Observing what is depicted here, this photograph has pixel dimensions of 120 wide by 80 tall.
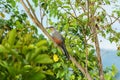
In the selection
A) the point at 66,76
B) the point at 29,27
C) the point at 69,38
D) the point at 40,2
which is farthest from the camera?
the point at 29,27

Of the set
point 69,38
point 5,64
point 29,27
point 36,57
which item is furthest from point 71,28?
point 5,64

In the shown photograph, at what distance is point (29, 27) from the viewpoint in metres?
9.85

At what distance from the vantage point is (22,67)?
652 centimetres

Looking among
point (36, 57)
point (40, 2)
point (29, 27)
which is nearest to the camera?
point (36, 57)

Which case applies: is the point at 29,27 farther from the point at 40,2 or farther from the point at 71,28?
the point at 40,2

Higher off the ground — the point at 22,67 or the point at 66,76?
the point at 22,67

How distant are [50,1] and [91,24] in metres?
1.38

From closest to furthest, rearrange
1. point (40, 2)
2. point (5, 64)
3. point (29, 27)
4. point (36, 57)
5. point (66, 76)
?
point (5, 64) → point (36, 57) → point (40, 2) → point (66, 76) → point (29, 27)

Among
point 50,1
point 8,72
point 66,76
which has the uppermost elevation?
point 50,1

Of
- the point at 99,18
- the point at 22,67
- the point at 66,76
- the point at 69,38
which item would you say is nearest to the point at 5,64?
the point at 22,67

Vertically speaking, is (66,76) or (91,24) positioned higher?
(91,24)

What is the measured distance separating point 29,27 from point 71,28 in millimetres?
1315

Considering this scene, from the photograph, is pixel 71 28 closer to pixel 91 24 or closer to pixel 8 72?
pixel 91 24

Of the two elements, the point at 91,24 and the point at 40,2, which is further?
the point at 91,24
